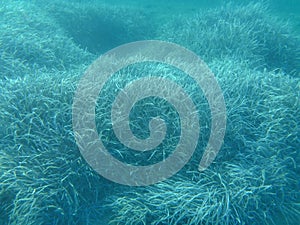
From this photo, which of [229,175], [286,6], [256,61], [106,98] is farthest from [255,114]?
[286,6]

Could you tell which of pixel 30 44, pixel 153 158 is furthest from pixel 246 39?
pixel 30 44

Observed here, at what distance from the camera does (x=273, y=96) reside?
397cm

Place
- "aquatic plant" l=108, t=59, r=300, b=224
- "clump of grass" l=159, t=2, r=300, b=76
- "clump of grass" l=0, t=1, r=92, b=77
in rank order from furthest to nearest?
"clump of grass" l=159, t=2, r=300, b=76 → "clump of grass" l=0, t=1, r=92, b=77 → "aquatic plant" l=108, t=59, r=300, b=224

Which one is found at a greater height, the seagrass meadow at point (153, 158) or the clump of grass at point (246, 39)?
the clump of grass at point (246, 39)

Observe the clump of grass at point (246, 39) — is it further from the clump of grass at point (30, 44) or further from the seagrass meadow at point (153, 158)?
the clump of grass at point (30, 44)

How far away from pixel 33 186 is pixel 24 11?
200 inches

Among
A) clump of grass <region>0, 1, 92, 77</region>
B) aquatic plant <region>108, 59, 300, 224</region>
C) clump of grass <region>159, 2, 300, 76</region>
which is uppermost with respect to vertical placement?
clump of grass <region>159, 2, 300, 76</region>

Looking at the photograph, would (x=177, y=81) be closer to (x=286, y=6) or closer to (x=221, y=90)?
(x=221, y=90)

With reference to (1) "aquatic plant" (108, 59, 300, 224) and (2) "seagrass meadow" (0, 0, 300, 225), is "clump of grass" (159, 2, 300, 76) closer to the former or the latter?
(2) "seagrass meadow" (0, 0, 300, 225)

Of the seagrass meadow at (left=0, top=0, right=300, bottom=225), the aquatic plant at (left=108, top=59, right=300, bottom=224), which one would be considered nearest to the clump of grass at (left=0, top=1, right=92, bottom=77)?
the seagrass meadow at (left=0, top=0, right=300, bottom=225)

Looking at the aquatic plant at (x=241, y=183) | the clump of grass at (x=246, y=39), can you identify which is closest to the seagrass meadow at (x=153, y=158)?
the aquatic plant at (x=241, y=183)

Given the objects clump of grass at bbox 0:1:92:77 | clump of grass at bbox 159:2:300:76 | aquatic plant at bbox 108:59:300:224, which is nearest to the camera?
aquatic plant at bbox 108:59:300:224

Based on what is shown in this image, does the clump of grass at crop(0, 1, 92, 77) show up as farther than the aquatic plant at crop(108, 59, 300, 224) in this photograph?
Yes

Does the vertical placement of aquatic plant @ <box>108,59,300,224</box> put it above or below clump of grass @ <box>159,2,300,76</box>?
below
